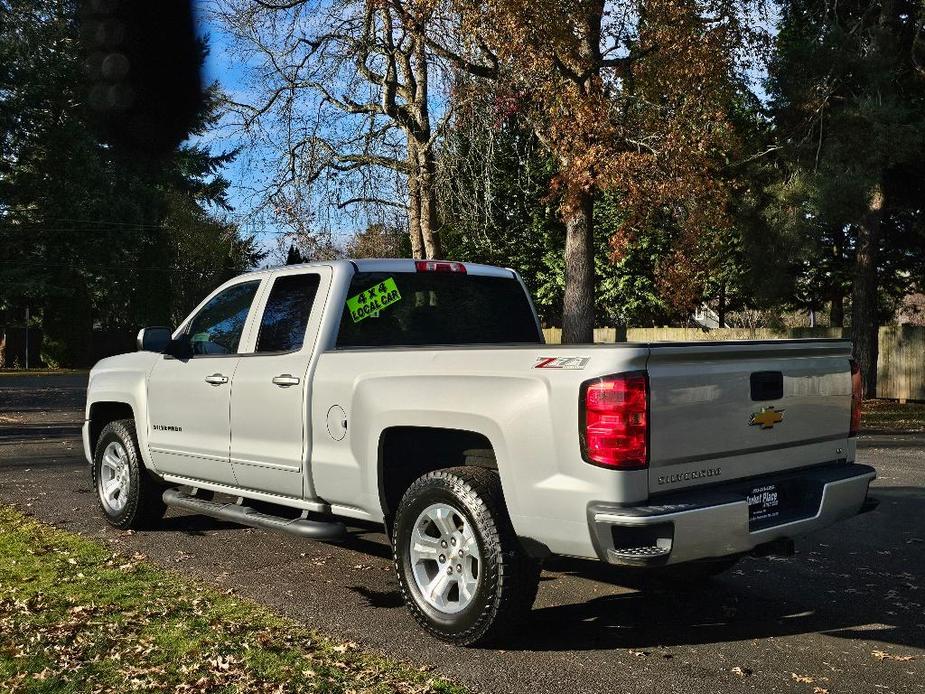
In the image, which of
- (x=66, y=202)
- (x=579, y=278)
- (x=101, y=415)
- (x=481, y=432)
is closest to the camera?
(x=481, y=432)

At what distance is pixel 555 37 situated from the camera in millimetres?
16953

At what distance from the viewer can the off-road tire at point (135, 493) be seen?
298 inches

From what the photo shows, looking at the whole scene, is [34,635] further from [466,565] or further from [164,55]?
[164,55]

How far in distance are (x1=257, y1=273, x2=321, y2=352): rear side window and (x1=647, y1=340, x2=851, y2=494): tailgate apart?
261 cm

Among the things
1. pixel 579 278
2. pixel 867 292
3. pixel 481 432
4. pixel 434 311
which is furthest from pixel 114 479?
pixel 867 292

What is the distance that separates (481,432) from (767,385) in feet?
4.94

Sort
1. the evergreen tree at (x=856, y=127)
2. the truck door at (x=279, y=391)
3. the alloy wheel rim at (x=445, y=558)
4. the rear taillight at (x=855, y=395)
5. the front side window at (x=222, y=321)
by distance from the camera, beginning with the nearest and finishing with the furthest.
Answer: the alloy wheel rim at (x=445, y=558) → the rear taillight at (x=855, y=395) → the truck door at (x=279, y=391) → the front side window at (x=222, y=321) → the evergreen tree at (x=856, y=127)

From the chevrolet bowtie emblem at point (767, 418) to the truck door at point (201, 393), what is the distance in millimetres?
3473

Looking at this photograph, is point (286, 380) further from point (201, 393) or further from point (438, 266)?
point (438, 266)

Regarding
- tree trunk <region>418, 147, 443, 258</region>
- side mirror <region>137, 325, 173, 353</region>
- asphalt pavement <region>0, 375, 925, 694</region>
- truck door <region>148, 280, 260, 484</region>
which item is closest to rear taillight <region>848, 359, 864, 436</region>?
asphalt pavement <region>0, 375, 925, 694</region>

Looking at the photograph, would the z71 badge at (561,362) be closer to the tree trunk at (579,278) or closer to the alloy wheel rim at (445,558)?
the alloy wheel rim at (445,558)

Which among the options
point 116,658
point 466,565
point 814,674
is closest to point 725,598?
point 814,674

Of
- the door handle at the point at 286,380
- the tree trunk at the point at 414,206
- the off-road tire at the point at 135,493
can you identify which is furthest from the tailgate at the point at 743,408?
the tree trunk at the point at 414,206

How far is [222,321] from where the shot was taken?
7035mm
